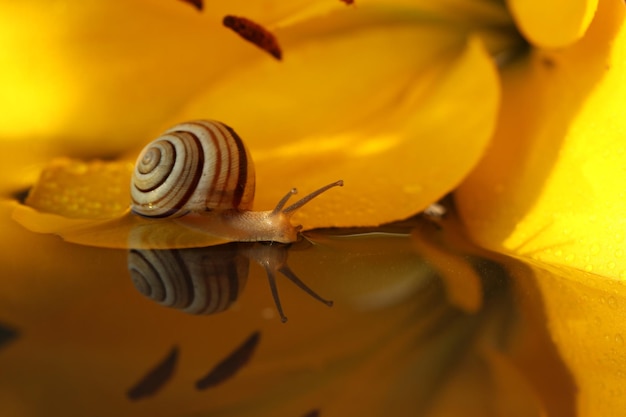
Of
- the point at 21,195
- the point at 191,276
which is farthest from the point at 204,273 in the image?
Answer: the point at 21,195

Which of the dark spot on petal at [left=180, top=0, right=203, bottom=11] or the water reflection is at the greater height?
the dark spot on petal at [left=180, top=0, right=203, bottom=11]

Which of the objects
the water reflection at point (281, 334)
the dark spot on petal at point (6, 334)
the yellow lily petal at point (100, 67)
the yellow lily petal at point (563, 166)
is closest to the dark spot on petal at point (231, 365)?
the water reflection at point (281, 334)

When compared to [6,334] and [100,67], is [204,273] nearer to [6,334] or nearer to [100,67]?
[6,334]

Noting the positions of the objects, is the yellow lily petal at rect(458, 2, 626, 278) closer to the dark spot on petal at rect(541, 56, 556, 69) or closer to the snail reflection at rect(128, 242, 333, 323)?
the dark spot on petal at rect(541, 56, 556, 69)

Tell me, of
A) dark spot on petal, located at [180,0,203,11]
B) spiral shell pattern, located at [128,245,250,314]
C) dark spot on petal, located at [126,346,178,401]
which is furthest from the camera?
dark spot on petal, located at [180,0,203,11]

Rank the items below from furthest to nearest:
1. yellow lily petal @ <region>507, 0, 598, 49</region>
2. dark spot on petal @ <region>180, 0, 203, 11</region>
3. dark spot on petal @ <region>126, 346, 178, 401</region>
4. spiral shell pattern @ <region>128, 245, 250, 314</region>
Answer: dark spot on petal @ <region>180, 0, 203, 11</region> < yellow lily petal @ <region>507, 0, 598, 49</region> < spiral shell pattern @ <region>128, 245, 250, 314</region> < dark spot on petal @ <region>126, 346, 178, 401</region>

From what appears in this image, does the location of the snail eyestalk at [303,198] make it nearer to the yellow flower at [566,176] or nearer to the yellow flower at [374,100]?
the yellow flower at [374,100]

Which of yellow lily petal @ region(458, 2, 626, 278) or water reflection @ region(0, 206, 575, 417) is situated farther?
yellow lily petal @ region(458, 2, 626, 278)

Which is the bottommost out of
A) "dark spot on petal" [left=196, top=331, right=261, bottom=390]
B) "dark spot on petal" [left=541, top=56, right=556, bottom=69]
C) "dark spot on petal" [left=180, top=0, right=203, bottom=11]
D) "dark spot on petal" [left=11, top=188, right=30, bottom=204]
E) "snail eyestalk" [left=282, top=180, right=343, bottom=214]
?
"dark spot on petal" [left=11, top=188, right=30, bottom=204]

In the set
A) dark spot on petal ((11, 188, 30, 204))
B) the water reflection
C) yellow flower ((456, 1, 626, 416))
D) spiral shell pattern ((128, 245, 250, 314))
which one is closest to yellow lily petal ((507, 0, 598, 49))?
yellow flower ((456, 1, 626, 416))
